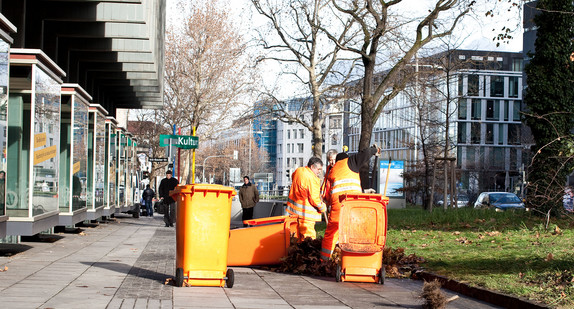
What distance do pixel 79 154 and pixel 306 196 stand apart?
6.87 meters

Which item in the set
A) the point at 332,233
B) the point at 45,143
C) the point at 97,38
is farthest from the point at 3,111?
the point at 97,38

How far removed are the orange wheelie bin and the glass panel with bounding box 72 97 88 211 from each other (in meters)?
7.77

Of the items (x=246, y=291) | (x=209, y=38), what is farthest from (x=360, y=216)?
(x=209, y=38)

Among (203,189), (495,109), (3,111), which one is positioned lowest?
(203,189)

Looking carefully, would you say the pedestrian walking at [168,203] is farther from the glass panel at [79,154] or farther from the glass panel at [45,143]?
the glass panel at [45,143]

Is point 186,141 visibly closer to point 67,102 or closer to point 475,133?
point 67,102

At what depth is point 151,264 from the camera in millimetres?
12352

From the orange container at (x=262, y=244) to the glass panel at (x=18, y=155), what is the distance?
10.2 ft

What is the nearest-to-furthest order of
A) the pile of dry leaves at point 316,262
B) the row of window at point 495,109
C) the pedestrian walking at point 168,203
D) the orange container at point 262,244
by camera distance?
the pile of dry leaves at point 316,262 < the orange container at point 262,244 < the pedestrian walking at point 168,203 < the row of window at point 495,109

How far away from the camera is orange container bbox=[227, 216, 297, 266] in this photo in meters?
12.5

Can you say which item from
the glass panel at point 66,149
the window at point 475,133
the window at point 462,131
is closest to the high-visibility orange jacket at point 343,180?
the glass panel at point 66,149

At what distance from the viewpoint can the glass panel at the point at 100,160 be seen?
21.2m

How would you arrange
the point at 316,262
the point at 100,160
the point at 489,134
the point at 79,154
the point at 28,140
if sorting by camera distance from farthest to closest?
the point at 489,134, the point at 100,160, the point at 79,154, the point at 28,140, the point at 316,262

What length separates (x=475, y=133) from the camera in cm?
9156
